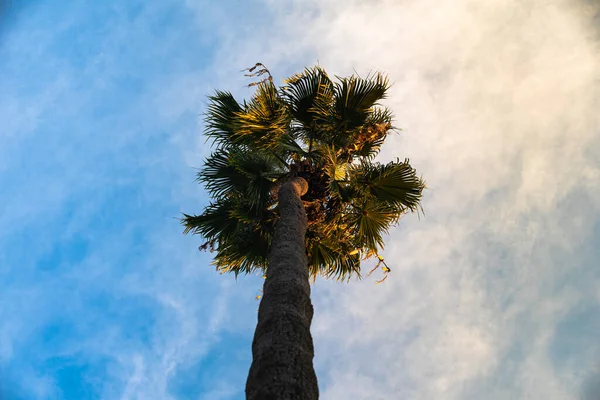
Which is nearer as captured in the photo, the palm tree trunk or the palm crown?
the palm tree trunk

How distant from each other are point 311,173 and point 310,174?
0.11 feet

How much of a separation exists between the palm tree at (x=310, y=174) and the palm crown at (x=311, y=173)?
20 mm

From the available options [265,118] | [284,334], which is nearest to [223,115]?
[265,118]

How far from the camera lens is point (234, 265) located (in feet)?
29.6

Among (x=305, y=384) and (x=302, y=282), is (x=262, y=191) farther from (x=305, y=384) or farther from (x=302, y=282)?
(x=305, y=384)

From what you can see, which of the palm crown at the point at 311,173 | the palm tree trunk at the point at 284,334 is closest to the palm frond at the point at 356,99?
the palm crown at the point at 311,173

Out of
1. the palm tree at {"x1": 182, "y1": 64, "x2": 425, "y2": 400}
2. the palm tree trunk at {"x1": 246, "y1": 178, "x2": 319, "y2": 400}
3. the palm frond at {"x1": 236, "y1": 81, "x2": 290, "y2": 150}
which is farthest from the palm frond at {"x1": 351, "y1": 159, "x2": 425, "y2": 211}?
the palm tree trunk at {"x1": 246, "y1": 178, "x2": 319, "y2": 400}

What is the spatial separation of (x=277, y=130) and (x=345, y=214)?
83.8 inches

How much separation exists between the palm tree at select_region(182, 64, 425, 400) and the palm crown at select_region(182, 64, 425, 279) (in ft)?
0.07

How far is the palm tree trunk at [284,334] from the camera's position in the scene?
306 centimetres

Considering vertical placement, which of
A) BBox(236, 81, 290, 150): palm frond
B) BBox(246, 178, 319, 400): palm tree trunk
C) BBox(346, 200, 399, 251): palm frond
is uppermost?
BBox(236, 81, 290, 150): palm frond

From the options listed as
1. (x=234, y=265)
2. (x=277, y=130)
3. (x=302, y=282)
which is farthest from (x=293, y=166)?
(x=302, y=282)

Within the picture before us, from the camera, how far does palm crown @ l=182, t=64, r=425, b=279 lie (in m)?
8.05

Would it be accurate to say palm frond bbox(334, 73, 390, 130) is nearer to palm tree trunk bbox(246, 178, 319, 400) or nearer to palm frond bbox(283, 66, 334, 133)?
palm frond bbox(283, 66, 334, 133)
